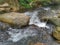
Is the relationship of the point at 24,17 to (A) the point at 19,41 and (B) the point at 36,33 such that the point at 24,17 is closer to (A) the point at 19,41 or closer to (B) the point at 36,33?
(B) the point at 36,33

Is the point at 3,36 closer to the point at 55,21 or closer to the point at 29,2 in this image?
the point at 55,21

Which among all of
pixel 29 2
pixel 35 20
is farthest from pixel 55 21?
pixel 29 2

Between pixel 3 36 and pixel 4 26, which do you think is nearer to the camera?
pixel 3 36

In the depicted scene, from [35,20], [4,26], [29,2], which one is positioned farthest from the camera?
[29,2]

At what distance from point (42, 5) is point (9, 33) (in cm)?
388

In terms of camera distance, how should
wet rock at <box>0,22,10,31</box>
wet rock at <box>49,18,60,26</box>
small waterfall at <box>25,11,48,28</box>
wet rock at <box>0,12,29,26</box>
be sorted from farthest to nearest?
small waterfall at <box>25,11,48,28</box> < wet rock at <box>49,18,60,26</box> < wet rock at <box>0,12,29,26</box> < wet rock at <box>0,22,10,31</box>

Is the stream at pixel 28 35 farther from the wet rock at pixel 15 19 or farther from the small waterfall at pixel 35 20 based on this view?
the wet rock at pixel 15 19

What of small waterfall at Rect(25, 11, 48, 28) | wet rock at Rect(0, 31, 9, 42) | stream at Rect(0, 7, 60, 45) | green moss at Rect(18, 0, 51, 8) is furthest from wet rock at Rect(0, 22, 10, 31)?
green moss at Rect(18, 0, 51, 8)

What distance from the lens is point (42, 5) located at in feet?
30.2

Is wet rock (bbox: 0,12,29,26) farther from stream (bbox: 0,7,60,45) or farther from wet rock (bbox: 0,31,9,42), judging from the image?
wet rock (bbox: 0,31,9,42)

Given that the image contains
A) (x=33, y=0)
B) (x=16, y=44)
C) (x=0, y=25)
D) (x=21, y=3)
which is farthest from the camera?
(x=33, y=0)

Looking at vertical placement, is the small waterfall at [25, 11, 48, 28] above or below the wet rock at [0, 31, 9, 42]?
below

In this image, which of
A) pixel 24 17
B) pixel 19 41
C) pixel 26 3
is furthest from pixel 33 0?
pixel 19 41

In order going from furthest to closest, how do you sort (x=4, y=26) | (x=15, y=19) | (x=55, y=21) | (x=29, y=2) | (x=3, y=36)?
(x=29, y=2)
(x=55, y=21)
(x=15, y=19)
(x=4, y=26)
(x=3, y=36)
